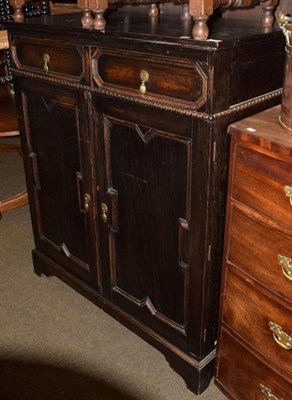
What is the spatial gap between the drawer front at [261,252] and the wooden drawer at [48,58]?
0.72 m

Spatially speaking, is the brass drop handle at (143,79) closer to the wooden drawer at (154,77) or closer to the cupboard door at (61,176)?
the wooden drawer at (154,77)

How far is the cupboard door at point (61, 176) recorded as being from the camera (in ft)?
5.65

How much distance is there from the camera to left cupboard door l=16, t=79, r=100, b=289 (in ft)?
5.63

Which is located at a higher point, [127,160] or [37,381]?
[127,160]

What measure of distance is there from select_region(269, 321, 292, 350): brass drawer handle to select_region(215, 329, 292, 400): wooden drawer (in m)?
0.12

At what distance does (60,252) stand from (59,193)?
30 centimetres

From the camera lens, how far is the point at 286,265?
122cm

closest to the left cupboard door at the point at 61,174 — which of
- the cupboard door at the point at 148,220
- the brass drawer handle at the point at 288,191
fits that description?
the cupboard door at the point at 148,220

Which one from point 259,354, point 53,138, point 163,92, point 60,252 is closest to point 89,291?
point 60,252

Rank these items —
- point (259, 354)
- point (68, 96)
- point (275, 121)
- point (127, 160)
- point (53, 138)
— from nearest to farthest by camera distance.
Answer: point (275, 121)
point (259, 354)
point (127, 160)
point (68, 96)
point (53, 138)

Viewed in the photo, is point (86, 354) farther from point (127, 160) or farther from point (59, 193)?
point (127, 160)

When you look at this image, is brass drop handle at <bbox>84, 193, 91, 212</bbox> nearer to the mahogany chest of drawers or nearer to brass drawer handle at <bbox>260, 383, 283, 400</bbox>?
the mahogany chest of drawers

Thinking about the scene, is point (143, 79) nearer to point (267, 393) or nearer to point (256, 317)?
point (256, 317)

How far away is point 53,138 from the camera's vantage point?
1.84 m
